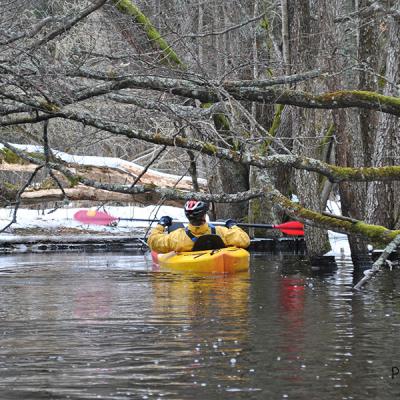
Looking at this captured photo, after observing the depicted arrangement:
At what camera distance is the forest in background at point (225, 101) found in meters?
11.1

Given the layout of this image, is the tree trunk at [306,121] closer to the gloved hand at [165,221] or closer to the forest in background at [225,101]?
the forest in background at [225,101]

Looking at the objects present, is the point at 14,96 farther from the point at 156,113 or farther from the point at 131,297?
the point at 131,297

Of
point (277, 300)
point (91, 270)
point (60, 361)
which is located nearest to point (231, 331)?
point (60, 361)

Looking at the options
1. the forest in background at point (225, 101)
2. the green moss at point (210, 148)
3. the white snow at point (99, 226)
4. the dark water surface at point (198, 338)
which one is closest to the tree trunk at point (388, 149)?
the forest in background at point (225, 101)

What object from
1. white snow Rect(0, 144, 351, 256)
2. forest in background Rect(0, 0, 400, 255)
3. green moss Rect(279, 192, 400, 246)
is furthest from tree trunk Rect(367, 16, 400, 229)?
green moss Rect(279, 192, 400, 246)

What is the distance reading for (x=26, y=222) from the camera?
26.0 metres

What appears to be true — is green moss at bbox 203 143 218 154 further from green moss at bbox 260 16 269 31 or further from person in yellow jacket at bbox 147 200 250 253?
green moss at bbox 260 16 269 31

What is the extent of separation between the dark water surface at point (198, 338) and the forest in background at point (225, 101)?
4.42ft

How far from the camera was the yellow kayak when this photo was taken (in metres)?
16.8

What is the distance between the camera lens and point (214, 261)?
1683 cm

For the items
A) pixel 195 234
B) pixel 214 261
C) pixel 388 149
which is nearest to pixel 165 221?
pixel 195 234

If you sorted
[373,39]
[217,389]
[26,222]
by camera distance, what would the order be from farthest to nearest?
[26,222], [373,39], [217,389]

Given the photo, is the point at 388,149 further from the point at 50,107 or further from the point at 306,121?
the point at 50,107

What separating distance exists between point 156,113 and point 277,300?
2945mm
